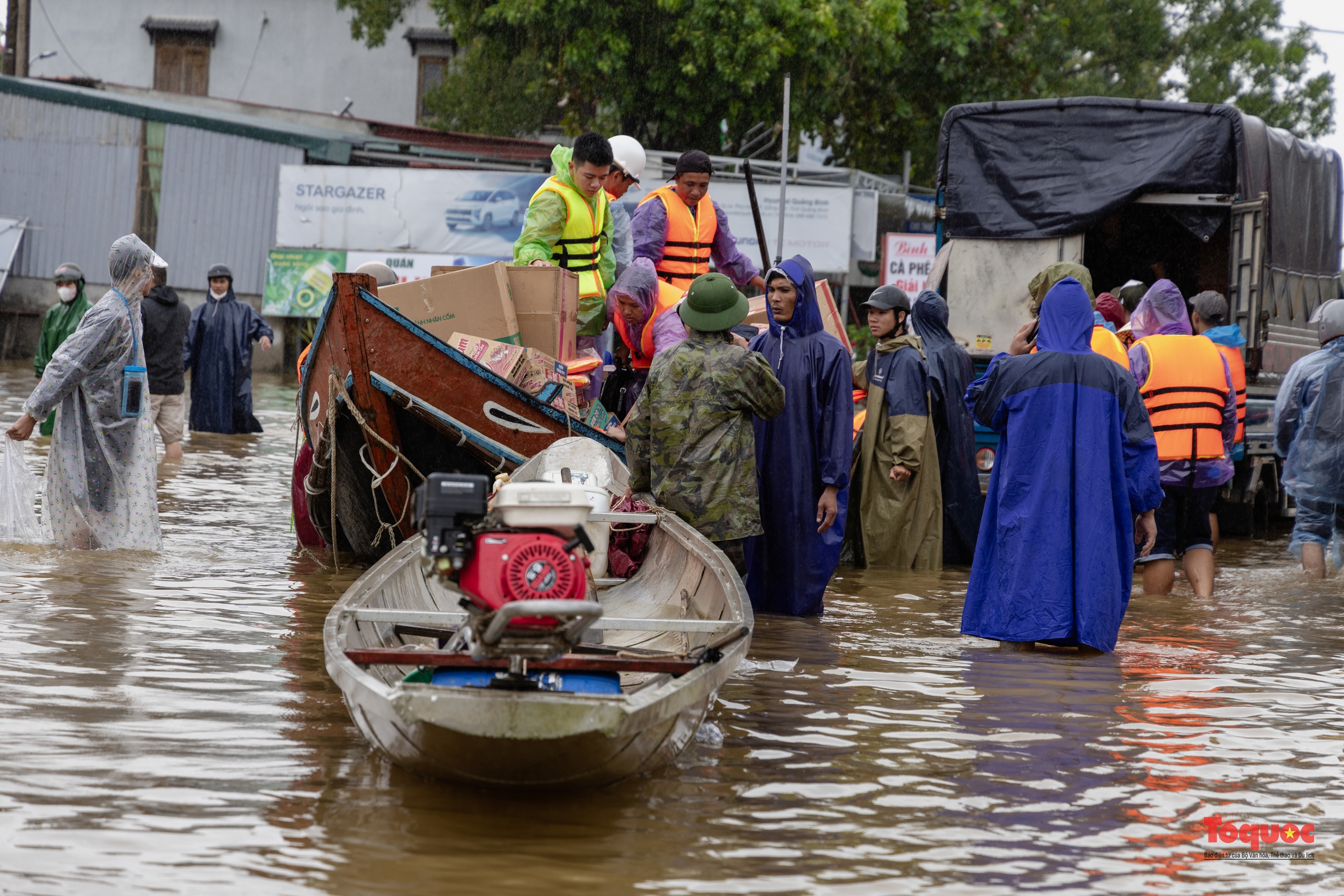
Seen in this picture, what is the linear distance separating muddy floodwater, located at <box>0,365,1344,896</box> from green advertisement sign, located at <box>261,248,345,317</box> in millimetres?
18460

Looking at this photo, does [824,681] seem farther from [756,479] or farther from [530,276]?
[530,276]

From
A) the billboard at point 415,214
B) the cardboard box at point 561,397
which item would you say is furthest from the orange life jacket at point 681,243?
the billboard at point 415,214

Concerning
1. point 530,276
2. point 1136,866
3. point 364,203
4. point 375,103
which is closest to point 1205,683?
point 1136,866

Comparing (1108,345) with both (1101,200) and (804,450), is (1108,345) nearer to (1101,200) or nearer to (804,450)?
(804,450)

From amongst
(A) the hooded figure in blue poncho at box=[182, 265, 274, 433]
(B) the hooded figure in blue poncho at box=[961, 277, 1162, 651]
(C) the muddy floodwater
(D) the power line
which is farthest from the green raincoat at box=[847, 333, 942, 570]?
(D) the power line

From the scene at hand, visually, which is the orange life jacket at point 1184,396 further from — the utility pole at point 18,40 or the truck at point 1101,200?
the utility pole at point 18,40

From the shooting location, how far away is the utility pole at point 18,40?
25234 millimetres

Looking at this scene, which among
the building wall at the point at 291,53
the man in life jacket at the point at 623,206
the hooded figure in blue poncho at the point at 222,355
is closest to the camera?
the man in life jacket at the point at 623,206

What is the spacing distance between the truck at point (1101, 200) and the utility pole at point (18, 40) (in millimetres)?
19726

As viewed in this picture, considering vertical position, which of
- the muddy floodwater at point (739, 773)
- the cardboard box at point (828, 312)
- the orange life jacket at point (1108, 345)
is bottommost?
the muddy floodwater at point (739, 773)

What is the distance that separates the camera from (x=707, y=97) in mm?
22469

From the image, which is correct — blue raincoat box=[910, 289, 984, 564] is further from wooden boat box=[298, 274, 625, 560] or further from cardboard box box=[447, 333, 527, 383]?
cardboard box box=[447, 333, 527, 383]

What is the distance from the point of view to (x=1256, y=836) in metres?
4.07

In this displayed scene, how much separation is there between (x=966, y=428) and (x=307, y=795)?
19.3 ft
